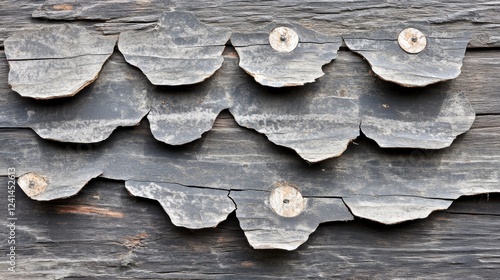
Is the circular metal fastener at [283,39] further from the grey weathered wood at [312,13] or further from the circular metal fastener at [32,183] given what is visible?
the circular metal fastener at [32,183]

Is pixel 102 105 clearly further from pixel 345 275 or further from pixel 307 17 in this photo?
pixel 345 275

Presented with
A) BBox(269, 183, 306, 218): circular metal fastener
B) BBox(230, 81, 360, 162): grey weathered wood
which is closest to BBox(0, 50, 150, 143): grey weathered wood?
BBox(230, 81, 360, 162): grey weathered wood

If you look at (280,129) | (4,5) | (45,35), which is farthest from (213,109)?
(4,5)

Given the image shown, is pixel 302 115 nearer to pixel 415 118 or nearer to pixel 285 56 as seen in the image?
pixel 285 56

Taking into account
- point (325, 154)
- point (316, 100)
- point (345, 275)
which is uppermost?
point (316, 100)

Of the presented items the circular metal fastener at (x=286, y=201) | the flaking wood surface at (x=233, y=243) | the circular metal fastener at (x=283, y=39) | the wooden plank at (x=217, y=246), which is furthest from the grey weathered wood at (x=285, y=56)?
the wooden plank at (x=217, y=246)

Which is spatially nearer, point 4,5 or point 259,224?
point 259,224

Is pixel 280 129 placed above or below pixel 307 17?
below
